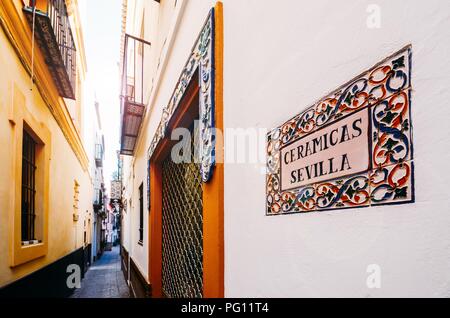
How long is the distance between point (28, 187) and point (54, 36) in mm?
2262

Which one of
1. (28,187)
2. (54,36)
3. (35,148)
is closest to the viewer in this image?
(54,36)

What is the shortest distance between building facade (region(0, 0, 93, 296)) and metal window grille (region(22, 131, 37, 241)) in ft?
0.05

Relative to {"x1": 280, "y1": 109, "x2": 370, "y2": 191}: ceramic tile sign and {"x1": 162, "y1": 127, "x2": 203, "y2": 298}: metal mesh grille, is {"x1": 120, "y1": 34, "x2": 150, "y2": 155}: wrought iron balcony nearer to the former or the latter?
{"x1": 162, "y1": 127, "x2": 203, "y2": 298}: metal mesh grille

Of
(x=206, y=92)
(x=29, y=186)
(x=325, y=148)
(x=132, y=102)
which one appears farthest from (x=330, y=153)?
(x=132, y=102)

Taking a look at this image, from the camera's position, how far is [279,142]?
1235 mm

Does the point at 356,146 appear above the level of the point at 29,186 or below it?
above

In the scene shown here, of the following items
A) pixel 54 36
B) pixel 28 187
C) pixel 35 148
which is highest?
pixel 54 36

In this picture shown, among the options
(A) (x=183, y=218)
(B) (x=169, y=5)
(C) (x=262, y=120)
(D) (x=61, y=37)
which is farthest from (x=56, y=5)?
(C) (x=262, y=120)

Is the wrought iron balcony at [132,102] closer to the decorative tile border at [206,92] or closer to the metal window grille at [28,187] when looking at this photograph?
the metal window grille at [28,187]

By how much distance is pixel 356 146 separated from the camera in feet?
2.74

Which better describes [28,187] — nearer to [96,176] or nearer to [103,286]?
[103,286]

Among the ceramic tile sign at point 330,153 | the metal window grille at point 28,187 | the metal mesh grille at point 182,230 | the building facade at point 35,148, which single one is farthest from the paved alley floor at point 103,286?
the ceramic tile sign at point 330,153
